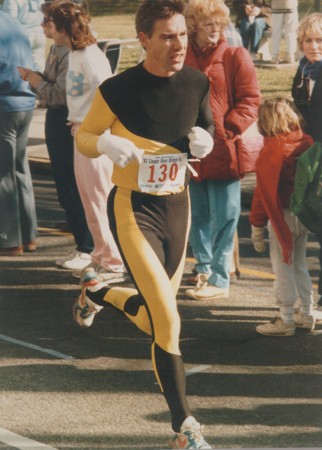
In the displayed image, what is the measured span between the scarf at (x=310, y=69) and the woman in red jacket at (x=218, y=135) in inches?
10.7

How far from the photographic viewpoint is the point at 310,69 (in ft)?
21.8

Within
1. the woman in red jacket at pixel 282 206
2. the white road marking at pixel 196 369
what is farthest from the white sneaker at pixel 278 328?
the white road marking at pixel 196 369

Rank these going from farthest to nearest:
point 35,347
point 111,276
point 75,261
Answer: point 75,261
point 111,276
point 35,347

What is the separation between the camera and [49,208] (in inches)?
385

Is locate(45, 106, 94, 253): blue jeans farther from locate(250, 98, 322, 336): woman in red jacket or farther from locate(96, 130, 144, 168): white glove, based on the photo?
locate(96, 130, 144, 168): white glove

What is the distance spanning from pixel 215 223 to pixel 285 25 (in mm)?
1362

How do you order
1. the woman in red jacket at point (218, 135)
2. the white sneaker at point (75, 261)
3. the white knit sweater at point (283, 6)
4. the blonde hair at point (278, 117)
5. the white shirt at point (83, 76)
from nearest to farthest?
1. the blonde hair at point (278, 117)
2. the woman in red jacket at point (218, 135)
3. the white knit sweater at point (283, 6)
4. the white shirt at point (83, 76)
5. the white sneaker at point (75, 261)

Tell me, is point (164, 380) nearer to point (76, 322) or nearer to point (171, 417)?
point (171, 417)

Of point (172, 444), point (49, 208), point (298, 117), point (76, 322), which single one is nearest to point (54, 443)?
point (172, 444)

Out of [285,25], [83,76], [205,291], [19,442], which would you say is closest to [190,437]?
[19,442]

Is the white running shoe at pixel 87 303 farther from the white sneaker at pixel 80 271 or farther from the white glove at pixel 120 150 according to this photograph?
the white sneaker at pixel 80 271

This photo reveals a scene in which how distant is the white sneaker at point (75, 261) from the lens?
7818 mm

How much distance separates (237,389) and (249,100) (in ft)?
6.09

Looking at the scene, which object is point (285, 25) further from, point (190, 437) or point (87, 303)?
point (190, 437)
